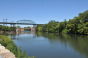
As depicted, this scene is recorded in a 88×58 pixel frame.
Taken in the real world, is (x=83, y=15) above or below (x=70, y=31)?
above

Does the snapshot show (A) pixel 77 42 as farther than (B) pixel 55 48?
Yes

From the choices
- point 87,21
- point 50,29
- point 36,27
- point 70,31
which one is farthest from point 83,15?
point 36,27

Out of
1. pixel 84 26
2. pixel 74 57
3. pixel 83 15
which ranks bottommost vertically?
pixel 74 57

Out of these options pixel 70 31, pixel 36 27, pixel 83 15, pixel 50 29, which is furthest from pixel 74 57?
pixel 36 27

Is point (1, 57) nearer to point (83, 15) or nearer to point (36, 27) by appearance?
point (83, 15)

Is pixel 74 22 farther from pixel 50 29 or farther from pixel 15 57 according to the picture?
pixel 15 57

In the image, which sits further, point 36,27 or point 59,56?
point 36,27

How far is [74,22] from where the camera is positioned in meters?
71.8

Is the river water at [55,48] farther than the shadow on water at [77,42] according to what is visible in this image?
No

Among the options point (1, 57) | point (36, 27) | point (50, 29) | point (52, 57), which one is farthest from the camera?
point (36, 27)

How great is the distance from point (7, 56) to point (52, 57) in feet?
17.9

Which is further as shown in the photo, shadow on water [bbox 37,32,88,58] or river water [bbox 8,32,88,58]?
shadow on water [bbox 37,32,88,58]

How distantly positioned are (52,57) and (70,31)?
60.4 meters

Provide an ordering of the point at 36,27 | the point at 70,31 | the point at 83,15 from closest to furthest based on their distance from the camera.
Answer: the point at 83,15 < the point at 70,31 < the point at 36,27
